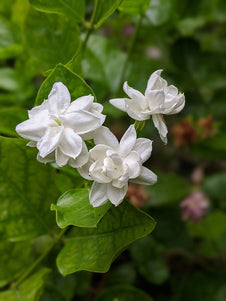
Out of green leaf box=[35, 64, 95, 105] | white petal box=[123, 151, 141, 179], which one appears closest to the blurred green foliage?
green leaf box=[35, 64, 95, 105]

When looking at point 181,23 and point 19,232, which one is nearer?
point 19,232

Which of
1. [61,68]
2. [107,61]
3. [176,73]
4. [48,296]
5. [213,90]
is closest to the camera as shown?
[61,68]

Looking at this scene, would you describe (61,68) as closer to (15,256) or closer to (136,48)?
(15,256)

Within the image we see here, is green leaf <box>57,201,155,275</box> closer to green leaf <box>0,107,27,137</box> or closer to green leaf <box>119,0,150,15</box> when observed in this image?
green leaf <box>0,107,27,137</box>

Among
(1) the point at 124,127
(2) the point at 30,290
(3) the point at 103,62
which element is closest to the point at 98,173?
(2) the point at 30,290

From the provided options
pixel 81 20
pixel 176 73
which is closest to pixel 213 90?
pixel 176 73

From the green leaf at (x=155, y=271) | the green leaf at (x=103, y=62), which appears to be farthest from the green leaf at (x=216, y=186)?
the green leaf at (x=103, y=62)
